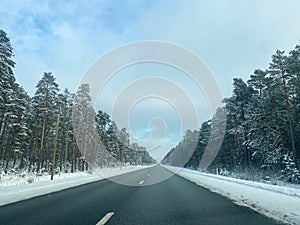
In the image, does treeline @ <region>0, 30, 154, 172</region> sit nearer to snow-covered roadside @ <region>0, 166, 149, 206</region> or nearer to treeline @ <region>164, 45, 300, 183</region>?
snow-covered roadside @ <region>0, 166, 149, 206</region>

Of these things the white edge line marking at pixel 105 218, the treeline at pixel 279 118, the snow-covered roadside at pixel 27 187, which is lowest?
the white edge line marking at pixel 105 218

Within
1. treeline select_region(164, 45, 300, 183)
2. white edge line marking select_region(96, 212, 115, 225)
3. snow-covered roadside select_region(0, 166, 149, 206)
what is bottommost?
white edge line marking select_region(96, 212, 115, 225)

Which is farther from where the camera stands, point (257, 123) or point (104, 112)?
point (104, 112)

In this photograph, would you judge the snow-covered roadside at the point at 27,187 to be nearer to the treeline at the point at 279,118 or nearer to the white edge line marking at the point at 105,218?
the white edge line marking at the point at 105,218

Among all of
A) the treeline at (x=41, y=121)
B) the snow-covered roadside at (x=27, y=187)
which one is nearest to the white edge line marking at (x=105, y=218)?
the snow-covered roadside at (x=27, y=187)

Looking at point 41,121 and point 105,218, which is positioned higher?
point 41,121

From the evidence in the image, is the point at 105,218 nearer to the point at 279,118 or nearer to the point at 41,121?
the point at 279,118

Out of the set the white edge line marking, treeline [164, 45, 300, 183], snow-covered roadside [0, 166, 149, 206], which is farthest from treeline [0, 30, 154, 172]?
treeline [164, 45, 300, 183]

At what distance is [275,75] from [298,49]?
13.6 ft

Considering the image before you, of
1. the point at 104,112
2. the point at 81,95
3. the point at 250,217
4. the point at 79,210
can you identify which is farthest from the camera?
the point at 104,112

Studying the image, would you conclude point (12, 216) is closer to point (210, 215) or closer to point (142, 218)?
point (142, 218)

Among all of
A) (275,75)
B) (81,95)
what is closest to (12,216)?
(275,75)

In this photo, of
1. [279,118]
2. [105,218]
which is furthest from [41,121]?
[105,218]

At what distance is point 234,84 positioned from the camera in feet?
130
